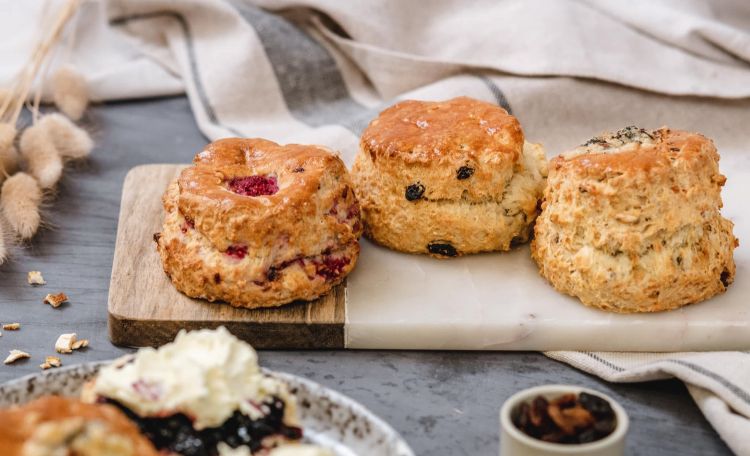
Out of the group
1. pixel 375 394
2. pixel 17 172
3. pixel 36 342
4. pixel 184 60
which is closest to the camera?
pixel 375 394

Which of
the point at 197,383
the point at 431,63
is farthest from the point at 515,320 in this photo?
the point at 431,63

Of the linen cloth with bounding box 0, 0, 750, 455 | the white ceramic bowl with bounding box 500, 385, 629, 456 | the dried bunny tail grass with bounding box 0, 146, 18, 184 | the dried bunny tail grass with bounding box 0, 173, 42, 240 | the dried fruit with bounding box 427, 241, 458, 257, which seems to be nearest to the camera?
the white ceramic bowl with bounding box 500, 385, 629, 456

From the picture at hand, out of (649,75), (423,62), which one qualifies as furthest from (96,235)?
(649,75)

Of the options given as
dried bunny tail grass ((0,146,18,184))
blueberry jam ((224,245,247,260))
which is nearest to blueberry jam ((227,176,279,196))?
blueberry jam ((224,245,247,260))

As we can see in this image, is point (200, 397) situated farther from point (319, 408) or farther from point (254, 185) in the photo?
point (254, 185)

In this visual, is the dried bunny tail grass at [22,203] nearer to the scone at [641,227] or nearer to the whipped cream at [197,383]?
the whipped cream at [197,383]

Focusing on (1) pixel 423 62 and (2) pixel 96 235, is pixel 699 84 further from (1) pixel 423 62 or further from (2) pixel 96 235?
(2) pixel 96 235

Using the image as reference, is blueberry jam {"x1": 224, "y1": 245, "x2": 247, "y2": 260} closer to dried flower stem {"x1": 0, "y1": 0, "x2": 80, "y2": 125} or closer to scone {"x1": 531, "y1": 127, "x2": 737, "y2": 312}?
scone {"x1": 531, "y1": 127, "x2": 737, "y2": 312}

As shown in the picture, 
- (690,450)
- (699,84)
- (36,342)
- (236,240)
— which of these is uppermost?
(699,84)
